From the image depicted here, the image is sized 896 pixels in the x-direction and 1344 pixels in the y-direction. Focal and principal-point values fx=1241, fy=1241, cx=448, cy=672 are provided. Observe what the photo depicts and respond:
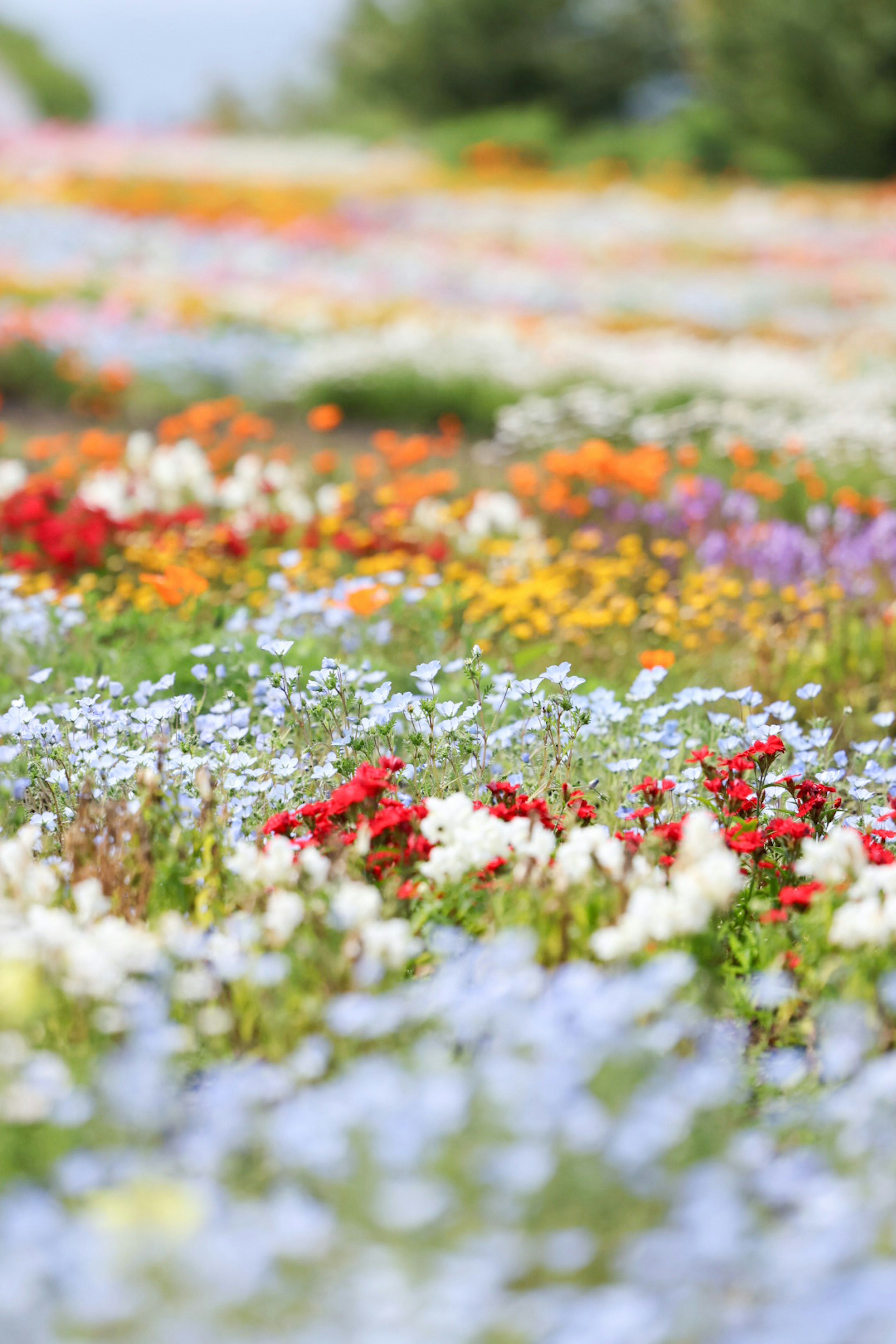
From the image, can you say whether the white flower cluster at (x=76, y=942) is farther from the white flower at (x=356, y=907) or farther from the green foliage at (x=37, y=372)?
the green foliage at (x=37, y=372)

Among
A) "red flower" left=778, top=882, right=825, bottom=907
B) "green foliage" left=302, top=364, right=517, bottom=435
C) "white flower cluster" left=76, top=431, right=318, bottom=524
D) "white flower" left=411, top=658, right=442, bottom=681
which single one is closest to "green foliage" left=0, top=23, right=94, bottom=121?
"green foliage" left=302, top=364, right=517, bottom=435

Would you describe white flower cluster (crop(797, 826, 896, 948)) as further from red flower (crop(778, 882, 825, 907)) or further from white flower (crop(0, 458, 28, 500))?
white flower (crop(0, 458, 28, 500))

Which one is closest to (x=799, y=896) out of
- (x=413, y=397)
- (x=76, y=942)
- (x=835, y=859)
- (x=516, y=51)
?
(x=835, y=859)

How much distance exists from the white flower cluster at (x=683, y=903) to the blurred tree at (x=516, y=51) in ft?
103

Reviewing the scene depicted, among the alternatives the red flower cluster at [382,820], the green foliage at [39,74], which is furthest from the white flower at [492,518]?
the green foliage at [39,74]

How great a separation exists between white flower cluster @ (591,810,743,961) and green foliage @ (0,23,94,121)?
4065cm

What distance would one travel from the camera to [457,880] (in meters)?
2.42

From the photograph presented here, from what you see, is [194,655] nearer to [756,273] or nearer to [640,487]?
[640,487]

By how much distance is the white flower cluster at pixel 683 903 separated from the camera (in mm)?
2072

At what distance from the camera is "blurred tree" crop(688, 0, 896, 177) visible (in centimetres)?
2314

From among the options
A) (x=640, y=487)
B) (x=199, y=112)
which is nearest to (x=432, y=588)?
(x=640, y=487)

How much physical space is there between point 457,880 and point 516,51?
32.0m

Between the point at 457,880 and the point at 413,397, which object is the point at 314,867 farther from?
the point at 413,397

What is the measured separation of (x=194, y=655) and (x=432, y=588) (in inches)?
42.5
